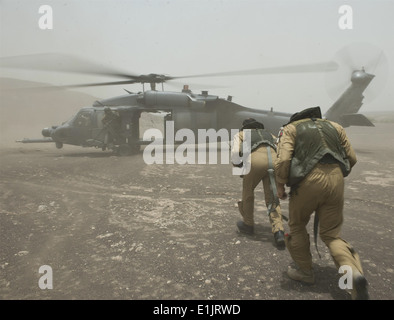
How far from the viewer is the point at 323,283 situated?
300 centimetres

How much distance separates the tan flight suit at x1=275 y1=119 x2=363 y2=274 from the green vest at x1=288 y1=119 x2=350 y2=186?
50 millimetres

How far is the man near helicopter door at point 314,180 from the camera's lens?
108 inches

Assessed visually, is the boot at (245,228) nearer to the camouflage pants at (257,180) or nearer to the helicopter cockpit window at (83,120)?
the camouflage pants at (257,180)

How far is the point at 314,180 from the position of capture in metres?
2.75

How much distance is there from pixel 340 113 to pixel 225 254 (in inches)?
573

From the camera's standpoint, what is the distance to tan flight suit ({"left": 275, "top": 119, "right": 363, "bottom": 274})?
8.95 feet

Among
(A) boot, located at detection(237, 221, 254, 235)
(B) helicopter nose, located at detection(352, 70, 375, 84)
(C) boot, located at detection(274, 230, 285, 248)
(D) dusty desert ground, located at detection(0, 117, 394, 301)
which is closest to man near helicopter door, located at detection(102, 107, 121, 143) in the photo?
(D) dusty desert ground, located at detection(0, 117, 394, 301)

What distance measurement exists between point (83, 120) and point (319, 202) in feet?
38.5

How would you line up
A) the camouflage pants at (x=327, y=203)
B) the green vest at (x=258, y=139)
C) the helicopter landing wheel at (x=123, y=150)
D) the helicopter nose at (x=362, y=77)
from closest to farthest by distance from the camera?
the camouflage pants at (x=327, y=203)
the green vest at (x=258, y=139)
the helicopter landing wheel at (x=123, y=150)
the helicopter nose at (x=362, y=77)
